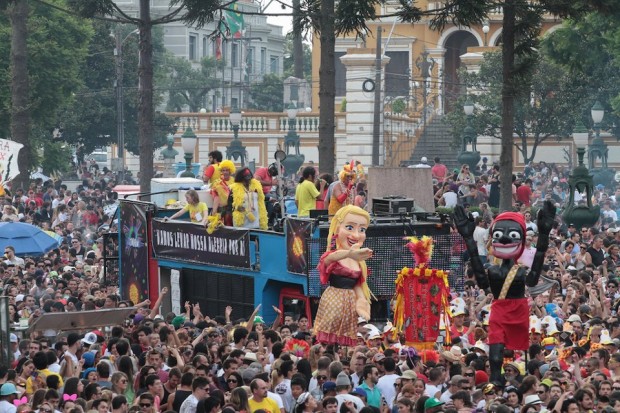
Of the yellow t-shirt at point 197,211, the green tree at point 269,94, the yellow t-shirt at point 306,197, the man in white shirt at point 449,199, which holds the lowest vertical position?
the man in white shirt at point 449,199

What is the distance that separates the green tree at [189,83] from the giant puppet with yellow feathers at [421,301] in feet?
222

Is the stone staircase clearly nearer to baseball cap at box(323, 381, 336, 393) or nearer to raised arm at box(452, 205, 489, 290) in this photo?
raised arm at box(452, 205, 489, 290)

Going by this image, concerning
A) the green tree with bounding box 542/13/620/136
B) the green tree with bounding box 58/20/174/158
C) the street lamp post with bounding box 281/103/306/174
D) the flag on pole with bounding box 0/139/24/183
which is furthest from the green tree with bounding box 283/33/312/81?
the flag on pole with bounding box 0/139/24/183

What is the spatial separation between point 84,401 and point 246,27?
9247 cm

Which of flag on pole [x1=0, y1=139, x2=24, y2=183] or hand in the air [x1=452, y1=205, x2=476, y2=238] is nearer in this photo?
hand in the air [x1=452, y1=205, x2=476, y2=238]

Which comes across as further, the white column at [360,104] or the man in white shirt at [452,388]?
the white column at [360,104]

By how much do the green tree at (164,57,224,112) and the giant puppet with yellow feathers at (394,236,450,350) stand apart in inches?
2662

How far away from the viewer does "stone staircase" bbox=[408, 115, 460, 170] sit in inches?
2098

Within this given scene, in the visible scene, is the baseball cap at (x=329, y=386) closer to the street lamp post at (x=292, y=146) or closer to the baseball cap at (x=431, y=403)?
the baseball cap at (x=431, y=403)

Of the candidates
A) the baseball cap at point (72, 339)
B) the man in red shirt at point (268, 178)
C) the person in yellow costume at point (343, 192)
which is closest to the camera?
the baseball cap at point (72, 339)

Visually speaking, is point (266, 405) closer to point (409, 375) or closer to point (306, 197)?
point (409, 375)

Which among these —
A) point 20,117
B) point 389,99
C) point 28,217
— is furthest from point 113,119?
point 28,217

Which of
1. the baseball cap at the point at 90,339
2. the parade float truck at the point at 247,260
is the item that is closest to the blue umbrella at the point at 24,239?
the parade float truck at the point at 247,260

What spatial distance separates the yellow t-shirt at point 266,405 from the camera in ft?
43.6
